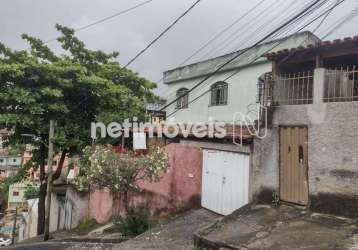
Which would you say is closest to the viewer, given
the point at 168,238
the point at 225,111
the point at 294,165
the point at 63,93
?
the point at 294,165

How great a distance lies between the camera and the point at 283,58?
8.71 metres

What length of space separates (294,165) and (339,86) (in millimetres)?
2193

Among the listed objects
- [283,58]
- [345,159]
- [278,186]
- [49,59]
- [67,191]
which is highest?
[49,59]

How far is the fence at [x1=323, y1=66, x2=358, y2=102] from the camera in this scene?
792 cm

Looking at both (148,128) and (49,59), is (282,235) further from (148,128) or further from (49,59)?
(49,59)

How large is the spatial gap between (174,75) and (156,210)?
1096 cm

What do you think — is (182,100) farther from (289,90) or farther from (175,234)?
(175,234)

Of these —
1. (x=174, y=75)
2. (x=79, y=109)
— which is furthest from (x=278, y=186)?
(x=174, y=75)

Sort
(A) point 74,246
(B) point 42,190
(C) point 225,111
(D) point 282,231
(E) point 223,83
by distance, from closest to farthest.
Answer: (D) point 282,231
(A) point 74,246
(B) point 42,190
(C) point 225,111
(E) point 223,83

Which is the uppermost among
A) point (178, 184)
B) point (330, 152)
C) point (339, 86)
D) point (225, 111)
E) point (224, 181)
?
point (225, 111)

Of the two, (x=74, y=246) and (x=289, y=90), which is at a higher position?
(x=289, y=90)

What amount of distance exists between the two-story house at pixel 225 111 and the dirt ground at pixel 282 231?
1207mm

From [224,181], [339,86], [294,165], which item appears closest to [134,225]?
[224,181]

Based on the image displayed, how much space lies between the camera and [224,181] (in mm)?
9523
